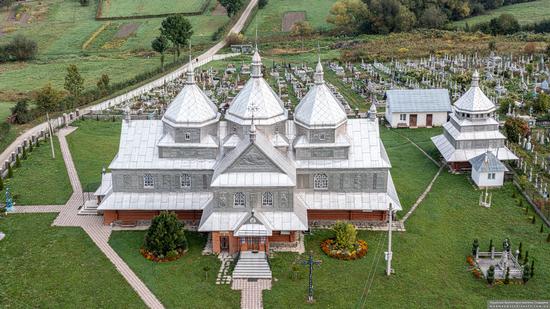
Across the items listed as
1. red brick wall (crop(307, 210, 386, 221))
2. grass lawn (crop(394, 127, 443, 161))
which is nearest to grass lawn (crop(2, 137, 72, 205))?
red brick wall (crop(307, 210, 386, 221))

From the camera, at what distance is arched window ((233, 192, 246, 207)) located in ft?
135

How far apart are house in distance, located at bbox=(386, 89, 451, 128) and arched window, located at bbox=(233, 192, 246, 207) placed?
31.5 m

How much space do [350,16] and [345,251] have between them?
301 feet

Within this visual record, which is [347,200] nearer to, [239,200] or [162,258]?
[239,200]

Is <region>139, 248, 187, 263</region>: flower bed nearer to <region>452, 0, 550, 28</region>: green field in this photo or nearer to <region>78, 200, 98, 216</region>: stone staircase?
<region>78, 200, 98, 216</region>: stone staircase

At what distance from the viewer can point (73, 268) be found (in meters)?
39.3

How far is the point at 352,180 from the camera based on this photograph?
147ft

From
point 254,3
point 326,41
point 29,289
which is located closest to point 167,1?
point 254,3

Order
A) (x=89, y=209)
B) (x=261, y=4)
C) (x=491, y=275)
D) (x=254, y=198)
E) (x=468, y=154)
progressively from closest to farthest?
(x=491, y=275)
(x=254, y=198)
(x=89, y=209)
(x=468, y=154)
(x=261, y=4)

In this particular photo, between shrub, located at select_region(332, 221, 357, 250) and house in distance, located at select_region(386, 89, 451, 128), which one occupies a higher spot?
house in distance, located at select_region(386, 89, 451, 128)

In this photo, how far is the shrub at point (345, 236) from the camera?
40812mm

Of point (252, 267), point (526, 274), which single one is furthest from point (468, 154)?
point (252, 267)

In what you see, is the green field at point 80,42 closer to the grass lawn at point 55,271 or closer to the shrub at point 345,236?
the grass lawn at point 55,271

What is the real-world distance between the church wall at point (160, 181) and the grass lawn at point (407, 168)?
48.5ft
